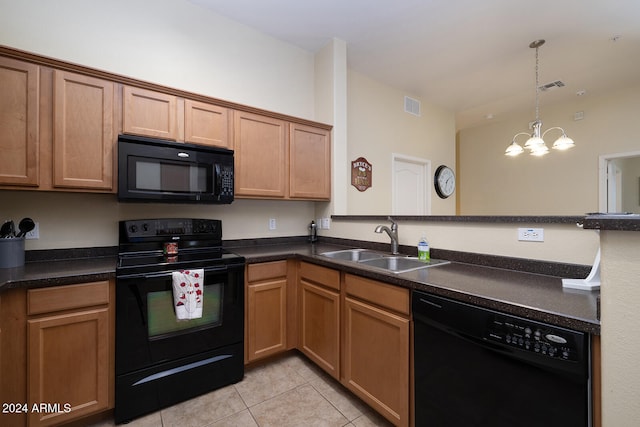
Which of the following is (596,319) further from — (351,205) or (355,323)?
Answer: (351,205)

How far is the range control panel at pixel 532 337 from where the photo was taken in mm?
867

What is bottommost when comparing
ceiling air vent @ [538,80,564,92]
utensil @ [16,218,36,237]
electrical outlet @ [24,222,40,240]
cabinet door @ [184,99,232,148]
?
electrical outlet @ [24,222,40,240]

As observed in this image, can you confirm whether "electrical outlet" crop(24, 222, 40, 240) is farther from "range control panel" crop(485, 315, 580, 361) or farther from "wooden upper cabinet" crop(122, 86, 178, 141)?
"range control panel" crop(485, 315, 580, 361)

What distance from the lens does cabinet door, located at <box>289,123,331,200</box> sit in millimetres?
2627

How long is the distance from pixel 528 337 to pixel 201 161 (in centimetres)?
210

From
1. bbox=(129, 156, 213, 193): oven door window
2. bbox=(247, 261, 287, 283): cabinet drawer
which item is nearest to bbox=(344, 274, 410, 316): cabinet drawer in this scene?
bbox=(247, 261, 287, 283): cabinet drawer

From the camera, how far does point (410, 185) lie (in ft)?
13.6

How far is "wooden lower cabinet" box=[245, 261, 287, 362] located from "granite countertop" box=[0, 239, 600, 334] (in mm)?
156

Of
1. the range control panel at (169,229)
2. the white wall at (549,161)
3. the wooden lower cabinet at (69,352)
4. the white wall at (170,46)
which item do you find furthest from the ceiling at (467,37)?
the wooden lower cabinet at (69,352)

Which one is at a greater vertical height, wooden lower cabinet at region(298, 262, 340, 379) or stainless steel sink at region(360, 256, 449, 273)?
stainless steel sink at region(360, 256, 449, 273)

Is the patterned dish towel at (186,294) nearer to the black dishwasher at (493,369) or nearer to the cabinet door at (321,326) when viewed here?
the cabinet door at (321,326)

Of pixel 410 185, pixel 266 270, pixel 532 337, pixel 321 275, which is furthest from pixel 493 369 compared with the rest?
pixel 410 185

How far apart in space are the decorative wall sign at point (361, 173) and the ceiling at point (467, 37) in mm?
1151

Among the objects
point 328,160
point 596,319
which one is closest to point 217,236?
point 328,160
